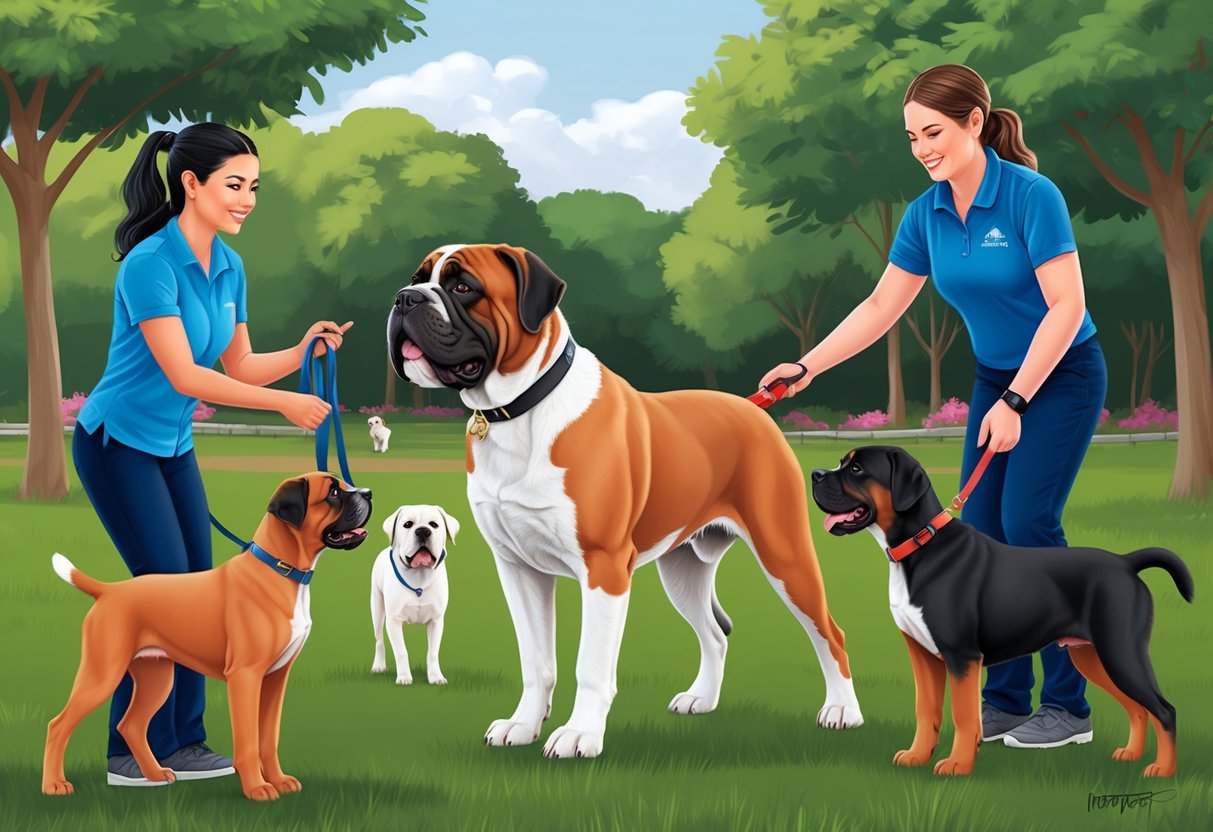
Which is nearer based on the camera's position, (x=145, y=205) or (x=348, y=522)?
(x=348, y=522)

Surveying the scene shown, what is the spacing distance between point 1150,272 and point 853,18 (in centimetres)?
1669

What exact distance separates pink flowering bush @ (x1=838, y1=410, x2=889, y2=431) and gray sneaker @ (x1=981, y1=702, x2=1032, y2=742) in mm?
28213

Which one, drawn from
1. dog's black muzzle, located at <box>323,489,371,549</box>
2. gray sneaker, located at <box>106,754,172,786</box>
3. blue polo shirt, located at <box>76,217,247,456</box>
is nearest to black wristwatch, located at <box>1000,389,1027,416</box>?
dog's black muzzle, located at <box>323,489,371,549</box>

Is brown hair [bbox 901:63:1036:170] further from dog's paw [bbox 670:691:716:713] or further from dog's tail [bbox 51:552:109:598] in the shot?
dog's tail [bbox 51:552:109:598]

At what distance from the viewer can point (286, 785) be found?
5473mm

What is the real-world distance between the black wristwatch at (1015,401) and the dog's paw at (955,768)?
4.76ft

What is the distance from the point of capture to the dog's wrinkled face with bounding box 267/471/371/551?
17.2ft

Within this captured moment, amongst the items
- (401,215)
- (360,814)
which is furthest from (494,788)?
(401,215)

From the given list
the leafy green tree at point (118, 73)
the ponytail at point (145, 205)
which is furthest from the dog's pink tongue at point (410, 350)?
the leafy green tree at point (118, 73)

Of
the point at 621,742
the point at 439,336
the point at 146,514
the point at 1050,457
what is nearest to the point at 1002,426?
the point at 1050,457

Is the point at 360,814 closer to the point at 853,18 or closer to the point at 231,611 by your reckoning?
the point at 231,611

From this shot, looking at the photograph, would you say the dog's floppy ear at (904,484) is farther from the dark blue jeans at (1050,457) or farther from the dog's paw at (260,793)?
the dog's paw at (260,793)

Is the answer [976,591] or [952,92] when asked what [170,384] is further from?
[952,92]

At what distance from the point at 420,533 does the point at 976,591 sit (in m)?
3.48
